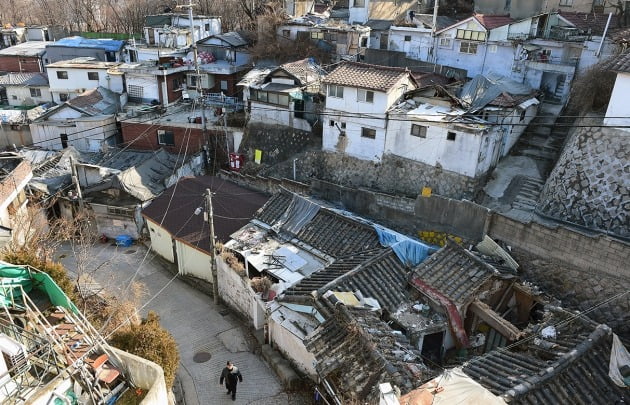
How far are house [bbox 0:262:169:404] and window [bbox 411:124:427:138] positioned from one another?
16516mm

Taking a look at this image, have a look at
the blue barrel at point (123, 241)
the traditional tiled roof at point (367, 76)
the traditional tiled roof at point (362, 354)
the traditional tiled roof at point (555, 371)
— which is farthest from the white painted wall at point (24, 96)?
the traditional tiled roof at point (555, 371)

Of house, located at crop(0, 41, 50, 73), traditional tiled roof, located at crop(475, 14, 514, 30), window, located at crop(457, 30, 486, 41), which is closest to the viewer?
traditional tiled roof, located at crop(475, 14, 514, 30)

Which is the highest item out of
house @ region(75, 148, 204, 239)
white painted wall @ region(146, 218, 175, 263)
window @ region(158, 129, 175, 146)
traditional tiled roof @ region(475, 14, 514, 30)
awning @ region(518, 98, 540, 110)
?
traditional tiled roof @ region(475, 14, 514, 30)

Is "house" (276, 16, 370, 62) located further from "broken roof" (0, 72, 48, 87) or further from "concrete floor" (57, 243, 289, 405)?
"broken roof" (0, 72, 48, 87)

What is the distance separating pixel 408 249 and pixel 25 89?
4062 centimetres

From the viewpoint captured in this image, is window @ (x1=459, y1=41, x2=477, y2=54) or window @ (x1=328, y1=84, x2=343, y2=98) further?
window @ (x1=459, y1=41, x2=477, y2=54)

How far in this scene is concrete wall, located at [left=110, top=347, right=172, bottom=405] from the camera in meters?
10.6

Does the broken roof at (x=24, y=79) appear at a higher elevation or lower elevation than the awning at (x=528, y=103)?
lower

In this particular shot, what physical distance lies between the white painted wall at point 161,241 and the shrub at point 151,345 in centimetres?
837

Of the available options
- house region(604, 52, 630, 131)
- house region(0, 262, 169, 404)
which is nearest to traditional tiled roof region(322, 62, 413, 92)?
house region(604, 52, 630, 131)

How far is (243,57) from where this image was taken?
38375 mm

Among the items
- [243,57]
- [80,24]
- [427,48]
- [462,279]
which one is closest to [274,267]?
[462,279]

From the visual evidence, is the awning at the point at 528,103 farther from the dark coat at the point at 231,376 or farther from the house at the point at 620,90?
the dark coat at the point at 231,376

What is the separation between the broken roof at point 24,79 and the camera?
40.8 m
